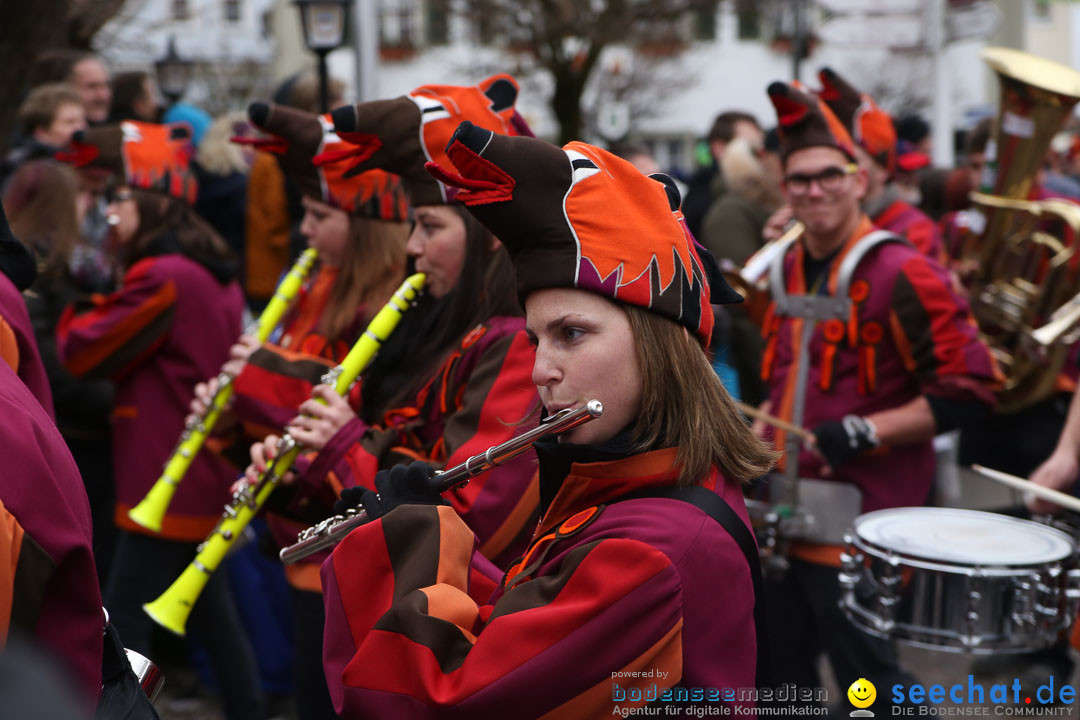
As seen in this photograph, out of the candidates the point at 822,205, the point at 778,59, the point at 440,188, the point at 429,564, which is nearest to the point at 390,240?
the point at 440,188

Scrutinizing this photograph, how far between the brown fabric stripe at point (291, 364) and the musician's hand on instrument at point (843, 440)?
4.76ft

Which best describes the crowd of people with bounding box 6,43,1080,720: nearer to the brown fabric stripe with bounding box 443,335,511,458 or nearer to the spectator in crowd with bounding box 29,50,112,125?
the brown fabric stripe with bounding box 443,335,511,458

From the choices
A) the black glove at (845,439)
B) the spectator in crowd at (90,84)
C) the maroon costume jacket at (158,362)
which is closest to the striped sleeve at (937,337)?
the black glove at (845,439)

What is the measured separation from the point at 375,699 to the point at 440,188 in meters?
1.34

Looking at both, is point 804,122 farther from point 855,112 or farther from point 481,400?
point 481,400

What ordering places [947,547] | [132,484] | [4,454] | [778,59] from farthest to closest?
[778,59]
[132,484]
[947,547]
[4,454]

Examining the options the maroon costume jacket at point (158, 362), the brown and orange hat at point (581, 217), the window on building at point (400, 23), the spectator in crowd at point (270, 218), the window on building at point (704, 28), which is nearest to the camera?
the brown and orange hat at point (581, 217)

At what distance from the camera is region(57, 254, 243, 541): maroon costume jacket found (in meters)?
4.10

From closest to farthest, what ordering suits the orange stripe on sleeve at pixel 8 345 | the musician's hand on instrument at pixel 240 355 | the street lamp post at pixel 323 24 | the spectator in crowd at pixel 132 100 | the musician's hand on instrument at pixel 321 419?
the orange stripe on sleeve at pixel 8 345, the musician's hand on instrument at pixel 321 419, the musician's hand on instrument at pixel 240 355, the street lamp post at pixel 323 24, the spectator in crowd at pixel 132 100

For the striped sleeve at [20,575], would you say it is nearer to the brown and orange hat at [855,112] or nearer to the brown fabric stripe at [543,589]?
the brown fabric stripe at [543,589]

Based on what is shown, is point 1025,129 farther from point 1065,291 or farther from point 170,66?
point 170,66

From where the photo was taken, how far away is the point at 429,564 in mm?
1939

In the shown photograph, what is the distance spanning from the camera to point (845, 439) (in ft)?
11.4

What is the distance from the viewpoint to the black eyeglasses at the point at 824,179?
3.75 m
